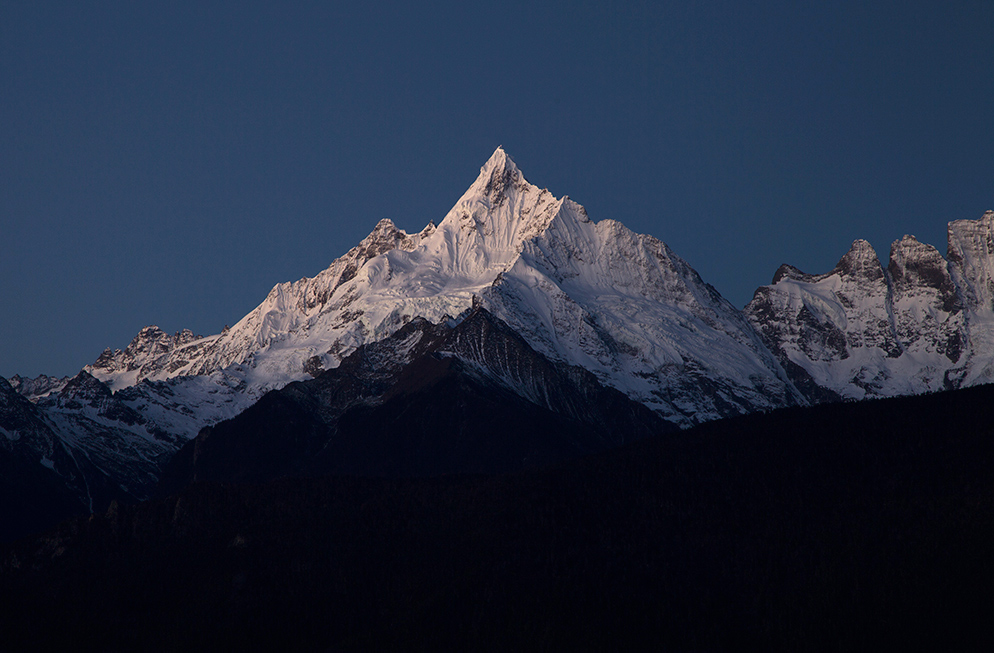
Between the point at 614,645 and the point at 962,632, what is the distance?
43.3 m

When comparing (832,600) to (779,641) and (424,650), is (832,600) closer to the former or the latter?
(779,641)

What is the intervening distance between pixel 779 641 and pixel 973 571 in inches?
1101

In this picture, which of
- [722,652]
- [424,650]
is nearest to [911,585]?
[722,652]

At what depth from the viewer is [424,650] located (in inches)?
7800

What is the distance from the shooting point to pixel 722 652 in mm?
192125

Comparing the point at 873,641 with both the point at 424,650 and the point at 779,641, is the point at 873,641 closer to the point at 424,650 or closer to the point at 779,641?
the point at 779,641

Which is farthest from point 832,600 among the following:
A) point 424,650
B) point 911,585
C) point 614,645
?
point 424,650

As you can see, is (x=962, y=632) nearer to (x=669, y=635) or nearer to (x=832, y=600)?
(x=832, y=600)

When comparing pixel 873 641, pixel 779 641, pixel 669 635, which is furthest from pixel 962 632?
pixel 669 635

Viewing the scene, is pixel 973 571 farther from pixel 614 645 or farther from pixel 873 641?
pixel 614 645

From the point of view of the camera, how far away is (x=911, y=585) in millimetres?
197625

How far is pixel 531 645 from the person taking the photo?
19512 cm

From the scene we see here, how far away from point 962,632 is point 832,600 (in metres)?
17.9

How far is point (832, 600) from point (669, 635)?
22.0 meters
